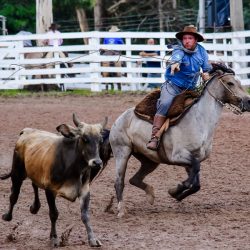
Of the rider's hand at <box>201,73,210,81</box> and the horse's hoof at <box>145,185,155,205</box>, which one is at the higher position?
the rider's hand at <box>201,73,210,81</box>

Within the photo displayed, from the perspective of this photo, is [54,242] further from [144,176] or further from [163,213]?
[144,176]

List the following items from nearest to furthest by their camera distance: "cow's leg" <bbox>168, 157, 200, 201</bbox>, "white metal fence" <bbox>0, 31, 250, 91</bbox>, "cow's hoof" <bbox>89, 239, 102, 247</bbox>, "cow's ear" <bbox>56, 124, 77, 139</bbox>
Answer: "cow's hoof" <bbox>89, 239, 102, 247</bbox>, "cow's ear" <bbox>56, 124, 77, 139</bbox>, "cow's leg" <bbox>168, 157, 200, 201</bbox>, "white metal fence" <bbox>0, 31, 250, 91</bbox>

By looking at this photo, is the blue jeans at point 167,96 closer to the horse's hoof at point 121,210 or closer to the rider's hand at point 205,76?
the rider's hand at point 205,76

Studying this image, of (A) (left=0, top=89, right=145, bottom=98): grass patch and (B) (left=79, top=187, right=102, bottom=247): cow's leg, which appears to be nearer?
(B) (left=79, top=187, right=102, bottom=247): cow's leg

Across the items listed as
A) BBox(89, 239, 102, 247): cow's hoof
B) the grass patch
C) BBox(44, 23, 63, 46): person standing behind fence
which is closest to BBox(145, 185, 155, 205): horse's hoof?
BBox(89, 239, 102, 247): cow's hoof

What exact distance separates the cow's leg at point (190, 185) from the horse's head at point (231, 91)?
0.83 metres

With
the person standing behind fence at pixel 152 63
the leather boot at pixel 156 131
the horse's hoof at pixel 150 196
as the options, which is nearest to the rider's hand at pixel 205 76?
the leather boot at pixel 156 131

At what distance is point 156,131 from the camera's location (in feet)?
37.2

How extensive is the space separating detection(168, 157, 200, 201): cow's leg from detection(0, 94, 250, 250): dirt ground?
0.21 metres

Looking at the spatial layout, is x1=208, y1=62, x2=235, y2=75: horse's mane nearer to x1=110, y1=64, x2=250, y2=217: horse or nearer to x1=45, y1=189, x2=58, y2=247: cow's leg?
x1=110, y1=64, x2=250, y2=217: horse

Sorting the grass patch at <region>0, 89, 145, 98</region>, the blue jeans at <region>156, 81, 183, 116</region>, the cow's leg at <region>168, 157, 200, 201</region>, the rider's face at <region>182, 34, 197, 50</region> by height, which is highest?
the rider's face at <region>182, 34, 197, 50</region>

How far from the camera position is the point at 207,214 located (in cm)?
1086

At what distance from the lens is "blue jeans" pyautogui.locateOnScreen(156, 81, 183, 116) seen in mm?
11312

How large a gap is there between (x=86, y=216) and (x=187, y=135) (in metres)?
2.36
